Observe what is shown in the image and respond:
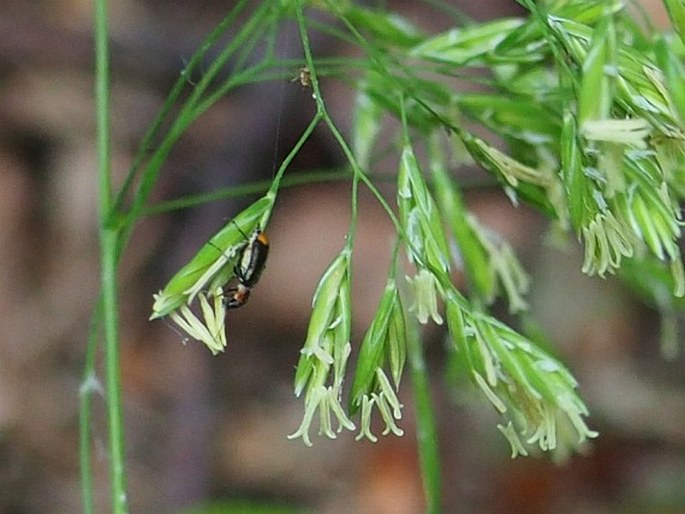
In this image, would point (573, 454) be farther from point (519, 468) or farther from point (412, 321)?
point (412, 321)

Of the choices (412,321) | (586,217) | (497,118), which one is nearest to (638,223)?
(586,217)

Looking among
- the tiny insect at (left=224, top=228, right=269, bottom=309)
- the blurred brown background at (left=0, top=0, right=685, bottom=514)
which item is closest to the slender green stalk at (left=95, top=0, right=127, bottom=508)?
the tiny insect at (left=224, top=228, right=269, bottom=309)

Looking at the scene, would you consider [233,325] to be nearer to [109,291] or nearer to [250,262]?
[109,291]

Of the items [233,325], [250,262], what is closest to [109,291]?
[250,262]

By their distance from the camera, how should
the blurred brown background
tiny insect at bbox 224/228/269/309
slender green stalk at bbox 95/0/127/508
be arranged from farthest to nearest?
the blurred brown background → slender green stalk at bbox 95/0/127/508 → tiny insect at bbox 224/228/269/309

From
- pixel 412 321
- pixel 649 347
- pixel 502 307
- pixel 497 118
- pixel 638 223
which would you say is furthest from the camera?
pixel 649 347

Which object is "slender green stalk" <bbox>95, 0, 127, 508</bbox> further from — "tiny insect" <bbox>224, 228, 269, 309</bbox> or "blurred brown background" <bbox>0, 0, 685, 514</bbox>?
"blurred brown background" <bbox>0, 0, 685, 514</bbox>

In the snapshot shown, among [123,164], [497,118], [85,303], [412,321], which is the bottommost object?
[412,321]
